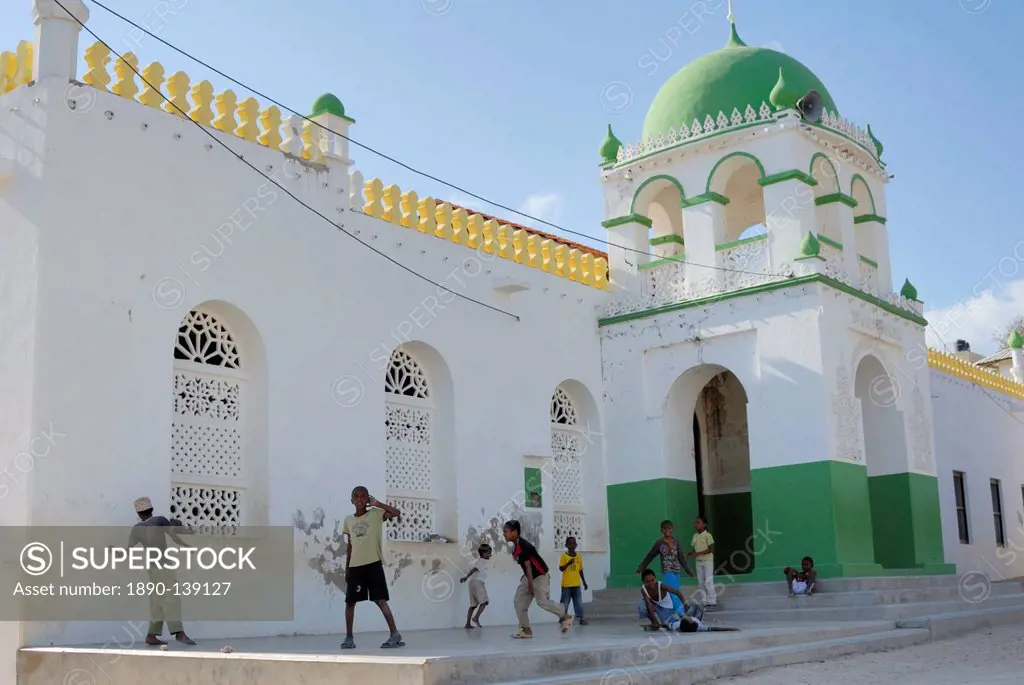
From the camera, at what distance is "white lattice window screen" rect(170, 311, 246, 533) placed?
10586mm

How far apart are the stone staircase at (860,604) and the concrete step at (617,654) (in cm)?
122

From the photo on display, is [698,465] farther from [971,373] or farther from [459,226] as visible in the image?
[971,373]

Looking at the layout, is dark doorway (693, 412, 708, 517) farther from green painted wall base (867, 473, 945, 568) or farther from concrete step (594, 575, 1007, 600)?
green painted wall base (867, 473, 945, 568)

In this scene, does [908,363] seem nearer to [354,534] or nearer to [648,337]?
[648,337]

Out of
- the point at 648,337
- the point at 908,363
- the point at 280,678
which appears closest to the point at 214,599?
the point at 280,678

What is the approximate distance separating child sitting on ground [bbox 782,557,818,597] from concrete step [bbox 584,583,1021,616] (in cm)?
12

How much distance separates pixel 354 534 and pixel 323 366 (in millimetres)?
3334

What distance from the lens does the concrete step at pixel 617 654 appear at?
281 inches

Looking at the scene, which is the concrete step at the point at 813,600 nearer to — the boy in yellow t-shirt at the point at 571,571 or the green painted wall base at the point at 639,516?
the green painted wall base at the point at 639,516

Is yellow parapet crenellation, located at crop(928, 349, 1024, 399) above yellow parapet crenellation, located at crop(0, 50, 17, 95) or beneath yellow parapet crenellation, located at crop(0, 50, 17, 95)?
beneath

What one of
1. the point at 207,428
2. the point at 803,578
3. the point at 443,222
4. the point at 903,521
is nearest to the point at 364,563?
the point at 207,428

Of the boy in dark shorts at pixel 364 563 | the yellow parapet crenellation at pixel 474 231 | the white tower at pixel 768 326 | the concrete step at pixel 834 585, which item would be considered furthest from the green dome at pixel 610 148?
the boy in dark shorts at pixel 364 563

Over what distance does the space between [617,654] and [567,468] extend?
6.79 metres

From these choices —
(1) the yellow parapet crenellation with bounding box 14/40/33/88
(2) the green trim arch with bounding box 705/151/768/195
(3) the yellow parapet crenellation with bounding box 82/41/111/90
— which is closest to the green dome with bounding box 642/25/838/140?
(2) the green trim arch with bounding box 705/151/768/195
